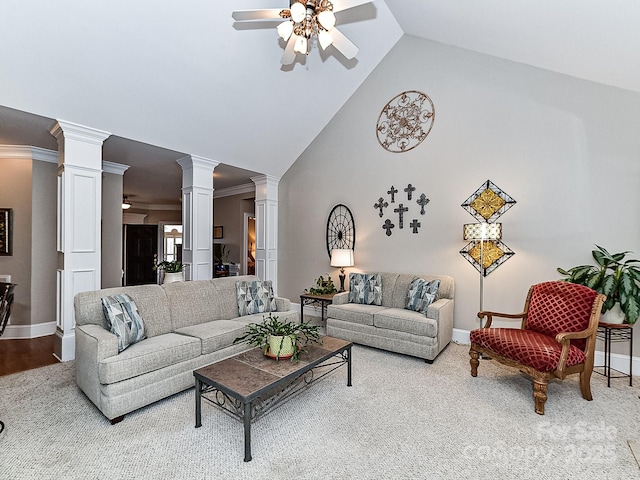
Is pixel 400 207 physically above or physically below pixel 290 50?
below

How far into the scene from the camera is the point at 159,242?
1005 cm

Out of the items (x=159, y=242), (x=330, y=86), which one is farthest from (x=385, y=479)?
(x=159, y=242)

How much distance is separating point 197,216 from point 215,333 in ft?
7.58

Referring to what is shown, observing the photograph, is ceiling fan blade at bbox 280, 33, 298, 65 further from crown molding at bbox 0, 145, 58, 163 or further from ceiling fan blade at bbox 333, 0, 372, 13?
crown molding at bbox 0, 145, 58, 163

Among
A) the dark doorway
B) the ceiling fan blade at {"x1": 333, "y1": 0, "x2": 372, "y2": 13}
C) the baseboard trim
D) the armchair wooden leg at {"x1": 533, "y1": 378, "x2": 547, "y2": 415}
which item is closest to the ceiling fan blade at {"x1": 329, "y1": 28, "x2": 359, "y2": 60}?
the ceiling fan blade at {"x1": 333, "y1": 0, "x2": 372, "y2": 13}


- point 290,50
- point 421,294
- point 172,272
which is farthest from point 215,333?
point 290,50

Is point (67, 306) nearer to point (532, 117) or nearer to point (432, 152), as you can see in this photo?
point (432, 152)

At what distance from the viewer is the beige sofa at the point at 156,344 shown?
2348 millimetres

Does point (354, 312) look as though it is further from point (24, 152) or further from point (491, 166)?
point (24, 152)

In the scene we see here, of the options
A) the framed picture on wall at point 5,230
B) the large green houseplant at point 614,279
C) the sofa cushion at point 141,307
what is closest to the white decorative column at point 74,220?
the sofa cushion at point 141,307

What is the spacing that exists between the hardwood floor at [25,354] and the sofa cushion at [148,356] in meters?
1.67

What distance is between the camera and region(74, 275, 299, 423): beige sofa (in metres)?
2.35

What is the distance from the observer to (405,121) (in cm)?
469

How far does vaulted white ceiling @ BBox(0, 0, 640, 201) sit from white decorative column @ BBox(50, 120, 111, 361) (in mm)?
240
